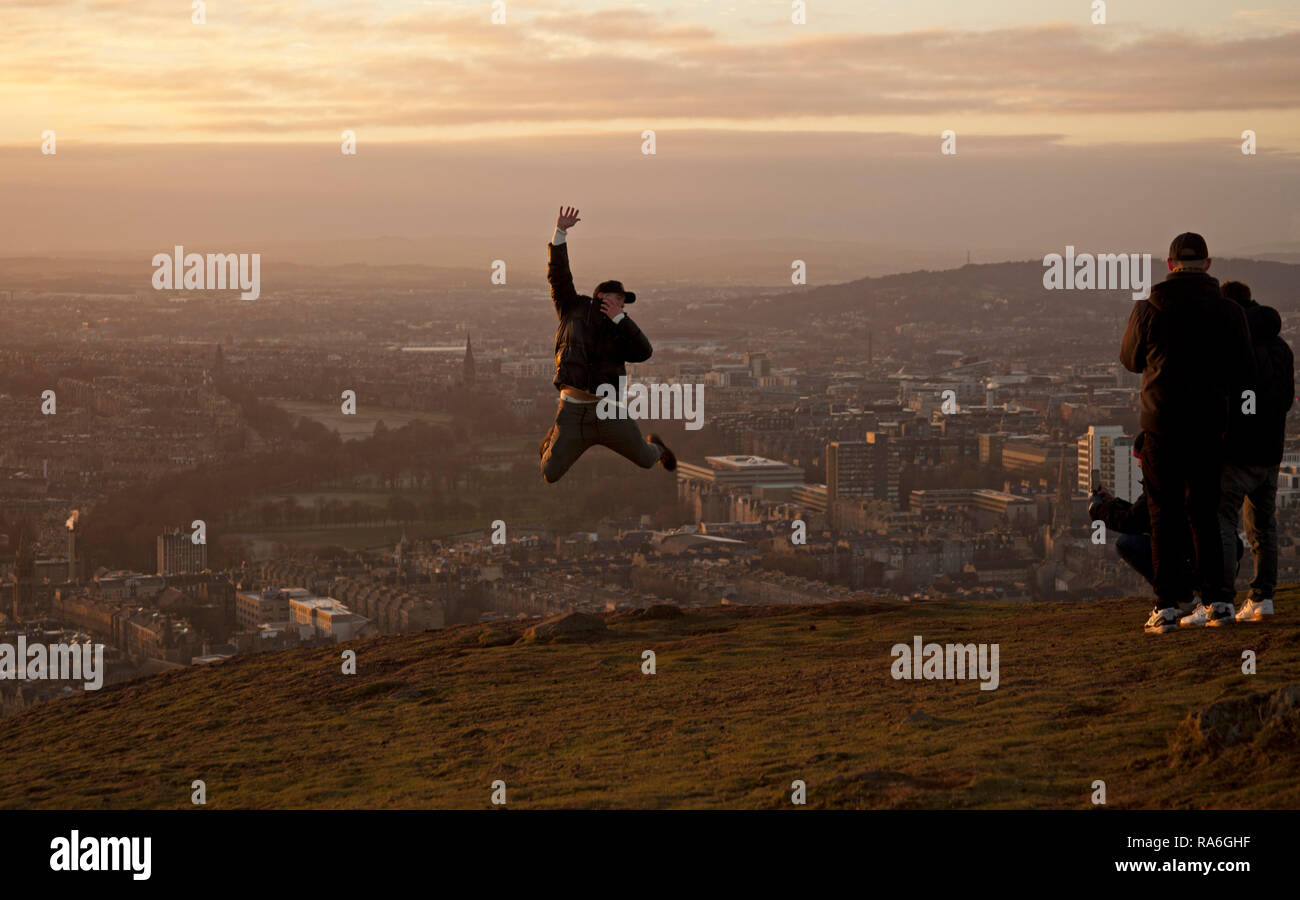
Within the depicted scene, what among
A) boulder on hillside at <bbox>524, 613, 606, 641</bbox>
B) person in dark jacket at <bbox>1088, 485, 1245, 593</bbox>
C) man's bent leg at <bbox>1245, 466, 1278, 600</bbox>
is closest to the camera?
man's bent leg at <bbox>1245, 466, 1278, 600</bbox>

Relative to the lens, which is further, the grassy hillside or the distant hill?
the distant hill

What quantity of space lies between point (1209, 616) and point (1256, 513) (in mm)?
723

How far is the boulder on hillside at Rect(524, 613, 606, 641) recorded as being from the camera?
43.4 feet

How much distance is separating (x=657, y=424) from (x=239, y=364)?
25739 mm

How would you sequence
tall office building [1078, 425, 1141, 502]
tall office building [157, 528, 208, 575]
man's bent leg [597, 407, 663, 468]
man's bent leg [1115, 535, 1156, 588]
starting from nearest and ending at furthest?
1. man's bent leg [1115, 535, 1156, 588]
2. man's bent leg [597, 407, 663, 468]
3. tall office building [1078, 425, 1141, 502]
4. tall office building [157, 528, 208, 575]

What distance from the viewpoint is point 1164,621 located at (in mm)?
10281

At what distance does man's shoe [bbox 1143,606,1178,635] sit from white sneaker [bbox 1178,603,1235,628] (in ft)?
0.17

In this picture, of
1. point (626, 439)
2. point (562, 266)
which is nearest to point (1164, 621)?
point (626, 439)

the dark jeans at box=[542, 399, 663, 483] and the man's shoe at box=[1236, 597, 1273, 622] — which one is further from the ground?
the dark jeans at box=[542, 399, 663, 483]

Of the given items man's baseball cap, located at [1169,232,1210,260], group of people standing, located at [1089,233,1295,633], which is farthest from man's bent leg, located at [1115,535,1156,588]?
man's baseball cap, located at [1169,232,1210,260]

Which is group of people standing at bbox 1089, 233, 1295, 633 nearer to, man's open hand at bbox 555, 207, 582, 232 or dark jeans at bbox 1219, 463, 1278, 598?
dark jeans at bbox 1219, 463, 1278, 598

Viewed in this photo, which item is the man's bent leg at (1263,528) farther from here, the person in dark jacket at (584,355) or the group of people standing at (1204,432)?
the person in dark jacket at (584,355)
